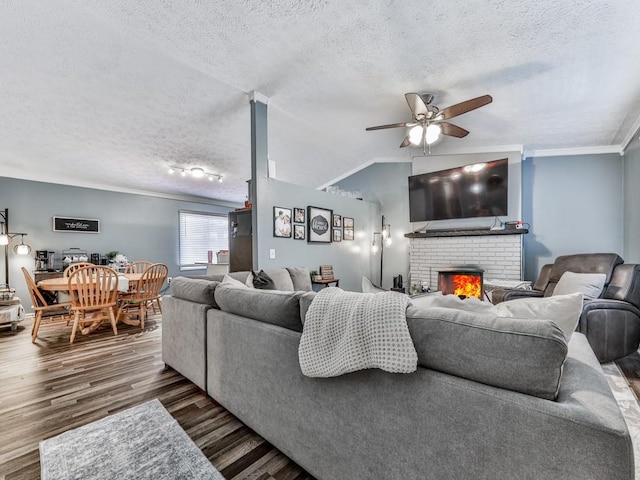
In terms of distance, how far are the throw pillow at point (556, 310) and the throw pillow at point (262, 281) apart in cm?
214

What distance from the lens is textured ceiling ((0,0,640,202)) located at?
2.06 metres

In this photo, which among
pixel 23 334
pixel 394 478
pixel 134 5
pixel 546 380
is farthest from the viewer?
pixel 23 334

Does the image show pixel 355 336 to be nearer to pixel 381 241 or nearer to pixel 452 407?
pixel 452 407

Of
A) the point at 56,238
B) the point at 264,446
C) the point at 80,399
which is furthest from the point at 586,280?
the point at 56,238

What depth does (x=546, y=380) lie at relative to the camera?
0.81 meters

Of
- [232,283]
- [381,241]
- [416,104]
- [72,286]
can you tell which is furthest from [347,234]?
[72,286]

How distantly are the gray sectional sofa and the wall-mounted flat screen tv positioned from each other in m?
3.48

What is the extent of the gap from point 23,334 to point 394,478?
4.70m

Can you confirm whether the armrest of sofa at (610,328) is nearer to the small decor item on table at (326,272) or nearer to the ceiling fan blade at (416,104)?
the ceiling fan blade at (416,104)

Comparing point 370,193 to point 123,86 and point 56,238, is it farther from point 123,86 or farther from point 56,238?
point 56,238

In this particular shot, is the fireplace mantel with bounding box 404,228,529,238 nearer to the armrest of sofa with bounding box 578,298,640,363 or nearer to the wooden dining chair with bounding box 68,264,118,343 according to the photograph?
the armrest of sofa with bounding box 578,298,640,363

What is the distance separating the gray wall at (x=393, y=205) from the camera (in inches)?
213

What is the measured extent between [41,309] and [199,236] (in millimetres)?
3727

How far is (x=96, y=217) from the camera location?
5434 mm
